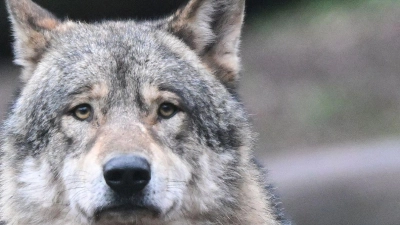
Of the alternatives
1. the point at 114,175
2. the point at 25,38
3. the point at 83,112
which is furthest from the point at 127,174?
the point at 25,38

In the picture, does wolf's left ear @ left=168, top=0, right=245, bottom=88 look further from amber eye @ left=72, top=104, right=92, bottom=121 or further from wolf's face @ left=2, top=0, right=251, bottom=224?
amber eye @ left=72, top=104, right=92, bottom=121

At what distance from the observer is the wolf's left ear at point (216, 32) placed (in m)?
5.78

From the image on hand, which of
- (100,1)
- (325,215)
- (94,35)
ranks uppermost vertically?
(100,1)

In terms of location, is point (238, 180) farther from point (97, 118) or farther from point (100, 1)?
point (100, 1)

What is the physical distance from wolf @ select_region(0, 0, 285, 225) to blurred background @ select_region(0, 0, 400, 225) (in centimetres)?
438

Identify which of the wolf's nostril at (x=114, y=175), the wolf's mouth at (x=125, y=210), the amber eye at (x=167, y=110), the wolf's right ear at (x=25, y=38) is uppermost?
the wolf's right ear at (x=25, y=38)

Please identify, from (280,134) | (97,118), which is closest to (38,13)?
(97,118)

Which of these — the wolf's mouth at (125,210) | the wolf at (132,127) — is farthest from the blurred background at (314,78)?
the wolf's mouth at (125,210)

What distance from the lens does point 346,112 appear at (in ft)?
40.5

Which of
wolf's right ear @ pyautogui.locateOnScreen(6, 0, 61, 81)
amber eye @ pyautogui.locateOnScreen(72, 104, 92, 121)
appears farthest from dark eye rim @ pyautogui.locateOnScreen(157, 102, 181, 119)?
wolf's right ear @ pyautogui.locateOnScreen(6, 0, 61, 81)

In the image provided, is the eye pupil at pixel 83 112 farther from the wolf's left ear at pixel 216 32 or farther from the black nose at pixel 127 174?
the wolf's left ear at pixel 216 32

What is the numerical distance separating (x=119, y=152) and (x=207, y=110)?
997 millimetres

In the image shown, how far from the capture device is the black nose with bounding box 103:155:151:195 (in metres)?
4.53

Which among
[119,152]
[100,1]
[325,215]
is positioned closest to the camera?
[119,152]
